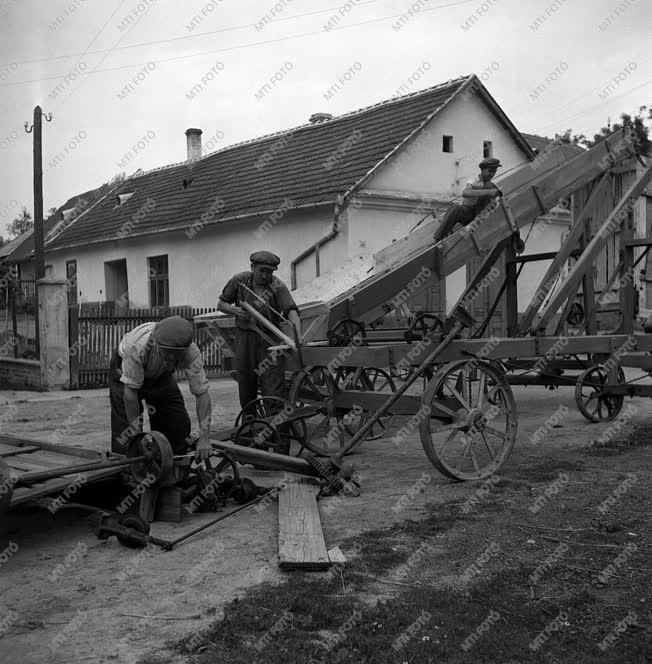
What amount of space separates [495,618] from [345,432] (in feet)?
14.9

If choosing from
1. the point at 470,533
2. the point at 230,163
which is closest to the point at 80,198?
the point at 230,163

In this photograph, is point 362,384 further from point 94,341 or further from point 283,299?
point 94,341

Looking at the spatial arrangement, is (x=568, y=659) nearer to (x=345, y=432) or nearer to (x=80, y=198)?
(x=345, y=432)

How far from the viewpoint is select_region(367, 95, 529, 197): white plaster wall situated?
54.3 feet

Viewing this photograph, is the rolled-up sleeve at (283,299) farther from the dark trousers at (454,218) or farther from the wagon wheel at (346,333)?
the dark trousers at (454,218)

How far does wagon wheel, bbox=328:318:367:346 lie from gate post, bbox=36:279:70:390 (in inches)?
316

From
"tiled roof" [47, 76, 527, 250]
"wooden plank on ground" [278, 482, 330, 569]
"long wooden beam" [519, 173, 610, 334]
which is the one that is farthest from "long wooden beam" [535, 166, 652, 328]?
"tiled roof" [47, 76, 527, 250]

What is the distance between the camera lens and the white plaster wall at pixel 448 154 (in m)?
16.5

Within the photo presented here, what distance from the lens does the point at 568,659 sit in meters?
3.32

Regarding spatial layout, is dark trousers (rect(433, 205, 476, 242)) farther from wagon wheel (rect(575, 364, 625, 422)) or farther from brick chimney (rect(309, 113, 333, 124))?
brick chimney (rect(309, 113, 333, 124))

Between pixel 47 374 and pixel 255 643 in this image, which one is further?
pixel 47 374

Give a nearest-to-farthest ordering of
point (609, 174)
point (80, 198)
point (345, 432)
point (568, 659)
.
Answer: point (568, 659)
point (345, 432)
point (609, 174)
point (80, 198)

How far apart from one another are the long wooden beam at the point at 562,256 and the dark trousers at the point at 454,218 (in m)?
1.23

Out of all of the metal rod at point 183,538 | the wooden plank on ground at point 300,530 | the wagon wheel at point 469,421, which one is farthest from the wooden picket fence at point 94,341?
the metal rod at point 183,538
